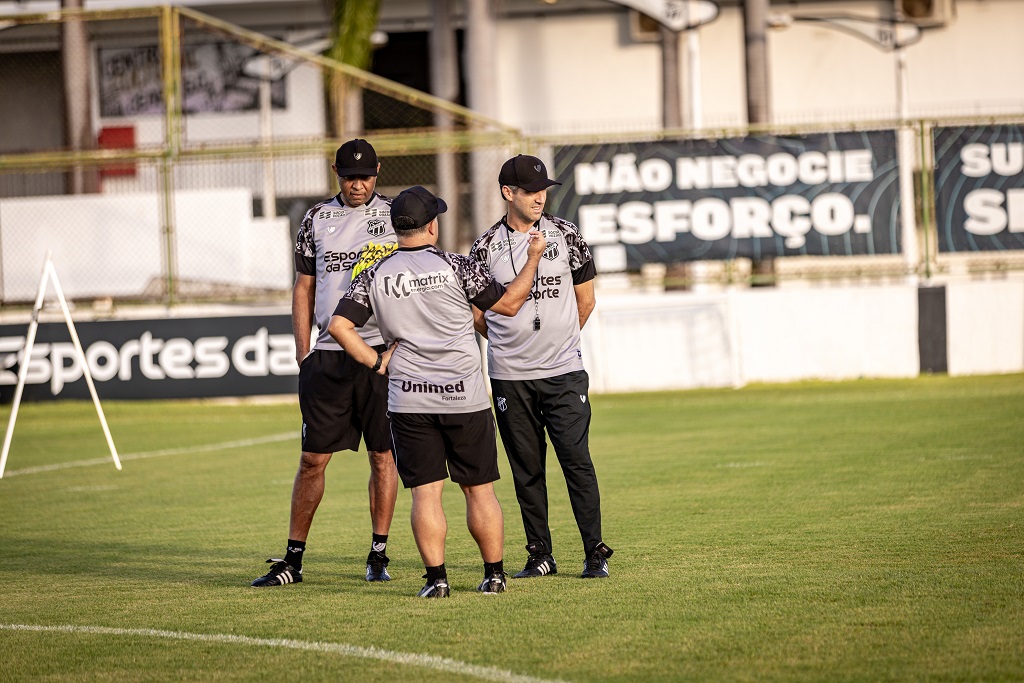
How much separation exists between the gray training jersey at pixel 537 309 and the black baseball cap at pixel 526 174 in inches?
11.3

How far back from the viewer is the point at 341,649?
18.8ft

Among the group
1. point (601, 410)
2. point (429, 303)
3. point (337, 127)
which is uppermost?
point (337, 127)

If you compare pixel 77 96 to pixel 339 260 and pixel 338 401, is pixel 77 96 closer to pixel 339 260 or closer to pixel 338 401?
pixel 339 260

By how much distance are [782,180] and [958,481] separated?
9347 millimetres

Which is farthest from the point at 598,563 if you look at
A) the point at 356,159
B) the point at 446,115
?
the point at 446,115

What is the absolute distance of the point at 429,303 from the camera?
6539 mm

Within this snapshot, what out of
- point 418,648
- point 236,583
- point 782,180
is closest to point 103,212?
point 782,180

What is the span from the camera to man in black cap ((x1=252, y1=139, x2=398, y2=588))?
24.3 ft

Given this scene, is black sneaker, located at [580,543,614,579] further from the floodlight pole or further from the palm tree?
the palm tree

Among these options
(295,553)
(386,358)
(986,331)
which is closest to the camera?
(386,358)

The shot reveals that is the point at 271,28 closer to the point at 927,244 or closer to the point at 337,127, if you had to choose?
the point at 337,127

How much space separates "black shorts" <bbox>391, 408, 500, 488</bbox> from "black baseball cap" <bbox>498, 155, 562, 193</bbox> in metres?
1.18

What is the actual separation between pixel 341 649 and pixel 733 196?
13.5 metres

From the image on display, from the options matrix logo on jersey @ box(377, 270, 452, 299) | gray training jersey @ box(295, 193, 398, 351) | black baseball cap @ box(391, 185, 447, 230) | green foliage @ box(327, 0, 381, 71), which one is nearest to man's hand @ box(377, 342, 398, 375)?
matrix logo on jersey @ box(377, 270, 452, 299)
